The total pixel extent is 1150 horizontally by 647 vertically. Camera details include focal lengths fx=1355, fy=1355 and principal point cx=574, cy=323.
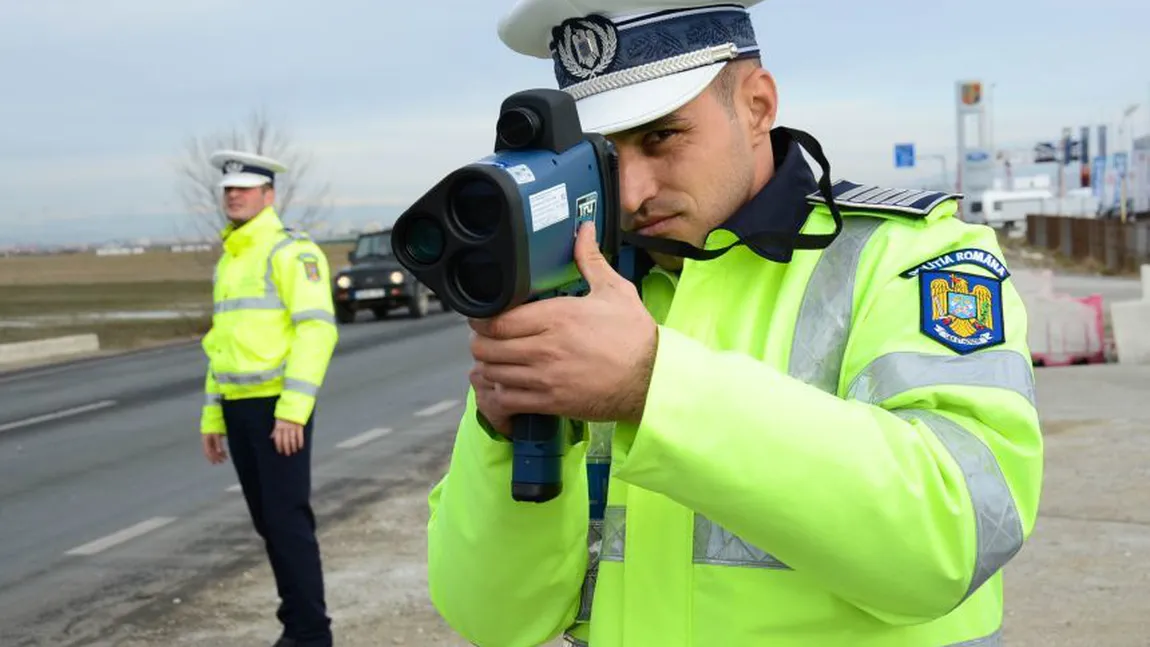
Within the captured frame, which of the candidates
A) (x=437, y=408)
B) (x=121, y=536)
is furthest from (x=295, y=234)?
(x=437, y=408)

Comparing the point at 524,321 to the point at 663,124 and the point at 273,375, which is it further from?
the point at 273,375

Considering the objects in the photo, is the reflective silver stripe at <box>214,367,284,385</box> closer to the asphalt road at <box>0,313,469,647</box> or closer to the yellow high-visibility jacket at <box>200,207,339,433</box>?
the yellow high-visibility jacket at <box>200,207,339,433</box>

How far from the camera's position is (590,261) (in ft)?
4.87

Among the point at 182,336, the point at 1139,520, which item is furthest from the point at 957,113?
the point at 1139,520

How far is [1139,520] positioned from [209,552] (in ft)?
15.9

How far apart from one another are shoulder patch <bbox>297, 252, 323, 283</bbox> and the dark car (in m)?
19.3

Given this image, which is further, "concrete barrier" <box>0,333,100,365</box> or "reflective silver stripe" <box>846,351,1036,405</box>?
"concrete barrier" <box>0,333,100,365</box>

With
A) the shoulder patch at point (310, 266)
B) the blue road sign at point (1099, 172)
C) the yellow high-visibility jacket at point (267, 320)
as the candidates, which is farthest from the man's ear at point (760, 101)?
the blue road sign at point (1099, 172)

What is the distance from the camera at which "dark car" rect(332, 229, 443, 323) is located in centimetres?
2561

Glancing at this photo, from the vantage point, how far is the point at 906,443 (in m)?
1.45

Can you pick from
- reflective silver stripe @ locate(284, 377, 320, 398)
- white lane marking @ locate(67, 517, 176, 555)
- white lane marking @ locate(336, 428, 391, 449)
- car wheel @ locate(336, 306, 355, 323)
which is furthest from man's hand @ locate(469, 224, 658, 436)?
car wheel @ locate(336, 306, 355, 323)

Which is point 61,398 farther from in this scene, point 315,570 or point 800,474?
point 800,474

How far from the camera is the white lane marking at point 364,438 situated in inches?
430

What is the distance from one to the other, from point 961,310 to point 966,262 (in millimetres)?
90
